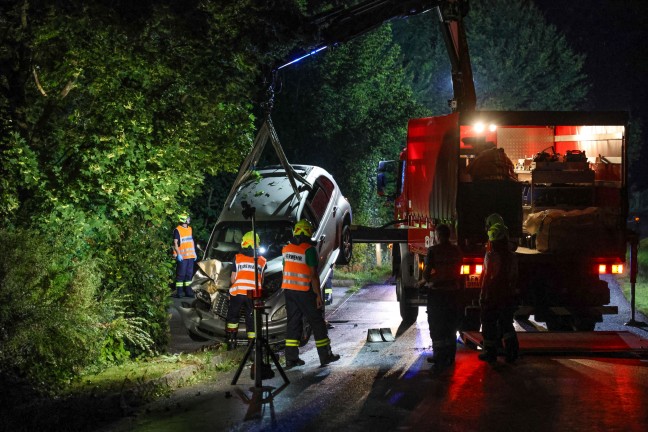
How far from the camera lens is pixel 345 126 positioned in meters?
27.4

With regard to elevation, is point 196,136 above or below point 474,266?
above

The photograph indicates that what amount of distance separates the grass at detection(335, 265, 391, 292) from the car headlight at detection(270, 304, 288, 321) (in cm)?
899

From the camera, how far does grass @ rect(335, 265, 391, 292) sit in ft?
76.0

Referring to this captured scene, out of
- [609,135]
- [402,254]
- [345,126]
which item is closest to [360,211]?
[345,126]

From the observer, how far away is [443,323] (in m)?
11.0

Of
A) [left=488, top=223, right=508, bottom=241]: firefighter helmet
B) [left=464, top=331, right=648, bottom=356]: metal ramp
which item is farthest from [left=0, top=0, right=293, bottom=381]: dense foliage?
[left=464, top=331, right=648, bottom=356]: metal ramp

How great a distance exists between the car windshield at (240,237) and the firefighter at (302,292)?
2488 millimetres

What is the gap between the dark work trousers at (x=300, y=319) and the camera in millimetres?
11422

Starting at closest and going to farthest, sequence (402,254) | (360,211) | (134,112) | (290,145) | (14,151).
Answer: (14,151)
(134,112)
(402,254)
(290,145)
(360,211)

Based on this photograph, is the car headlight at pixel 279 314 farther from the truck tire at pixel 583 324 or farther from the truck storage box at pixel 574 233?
the truck tire at pixel 583 324

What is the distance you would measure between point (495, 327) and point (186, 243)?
9929 mm

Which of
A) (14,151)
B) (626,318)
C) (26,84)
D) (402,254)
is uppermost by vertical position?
(26,84)

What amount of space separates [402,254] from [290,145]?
10.6m

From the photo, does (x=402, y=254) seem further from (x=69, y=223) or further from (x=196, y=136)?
(x=69, y=223)
